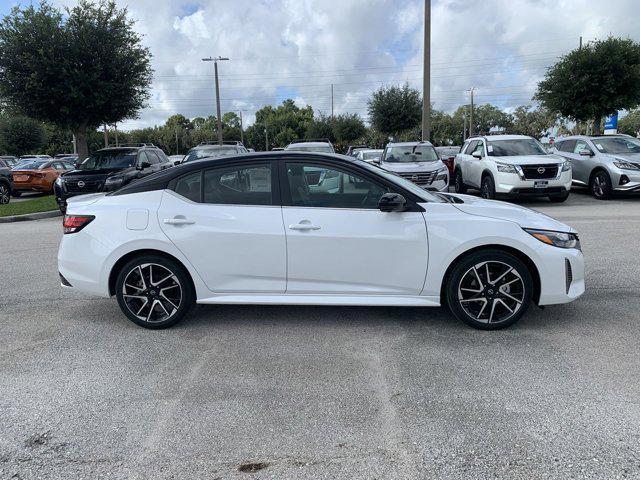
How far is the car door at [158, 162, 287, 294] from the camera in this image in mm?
4488

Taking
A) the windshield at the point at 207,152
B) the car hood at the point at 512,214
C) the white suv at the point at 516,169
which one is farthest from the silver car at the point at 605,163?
the car hood at the point at 512,214

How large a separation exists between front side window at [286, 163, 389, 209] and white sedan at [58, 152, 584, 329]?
1 cm

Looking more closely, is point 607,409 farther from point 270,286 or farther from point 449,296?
point 270,286

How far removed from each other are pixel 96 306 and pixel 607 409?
4.77 metres

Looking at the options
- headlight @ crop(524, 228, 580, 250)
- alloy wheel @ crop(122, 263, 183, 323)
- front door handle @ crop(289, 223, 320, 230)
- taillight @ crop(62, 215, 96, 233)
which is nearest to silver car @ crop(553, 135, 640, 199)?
headlight @ crop(524, 228, 580, 250)

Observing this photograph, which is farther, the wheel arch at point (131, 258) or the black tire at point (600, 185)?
the black tire at point (600, 185)

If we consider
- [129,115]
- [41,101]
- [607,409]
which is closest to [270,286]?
[607,409]

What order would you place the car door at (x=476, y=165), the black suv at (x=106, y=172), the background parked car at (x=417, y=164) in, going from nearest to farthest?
the background parked car at (x=417, y=164), the black suv at (x=106, y=172), the car door at (x=476, y=165)

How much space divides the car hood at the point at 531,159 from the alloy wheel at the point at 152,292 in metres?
10.3

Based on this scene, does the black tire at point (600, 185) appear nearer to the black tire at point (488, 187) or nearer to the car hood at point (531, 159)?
the car hood at point (531, 159)

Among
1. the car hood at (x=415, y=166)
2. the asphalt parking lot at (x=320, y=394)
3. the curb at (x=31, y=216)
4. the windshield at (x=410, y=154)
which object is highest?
the windshield at (x=410, y=154)

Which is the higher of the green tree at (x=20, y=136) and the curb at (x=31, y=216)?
the green tree at (x=20, y=136)

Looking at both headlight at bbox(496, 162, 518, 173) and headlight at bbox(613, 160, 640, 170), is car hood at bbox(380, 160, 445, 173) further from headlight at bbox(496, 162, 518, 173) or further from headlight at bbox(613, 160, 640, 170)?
headlight at bbox(613, 160, 640, 170)

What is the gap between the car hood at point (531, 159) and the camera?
41.3 ft
